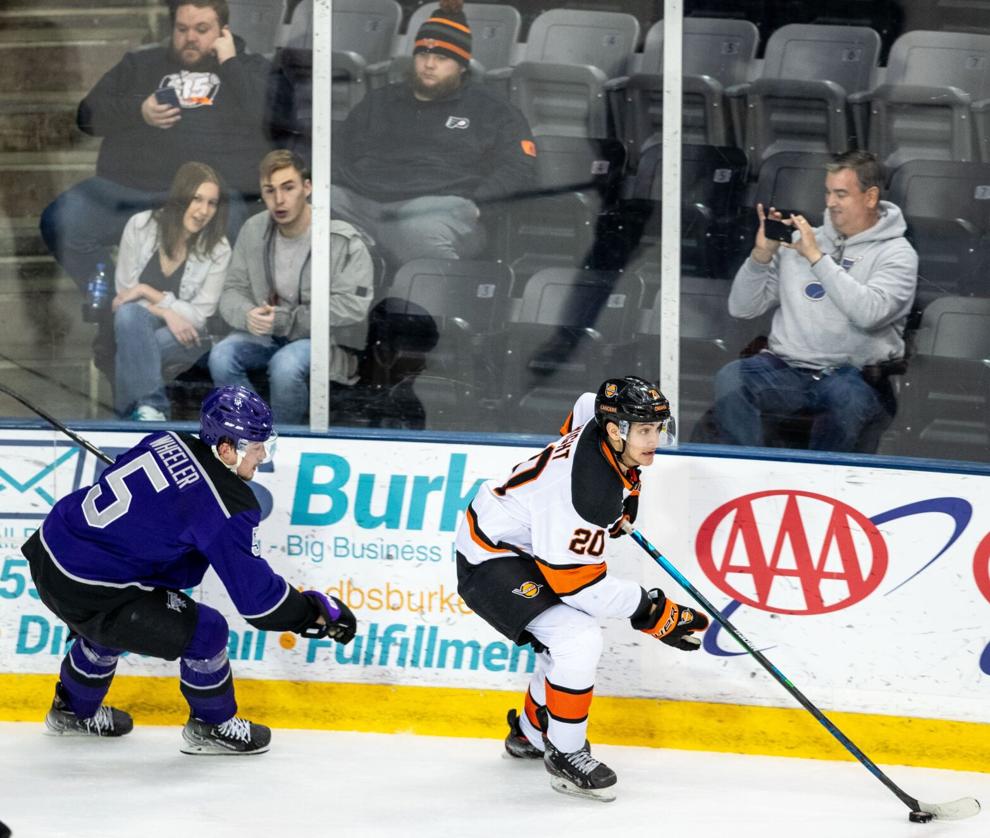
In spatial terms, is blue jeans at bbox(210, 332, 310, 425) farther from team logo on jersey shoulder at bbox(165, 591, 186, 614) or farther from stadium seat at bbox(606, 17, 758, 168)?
stadium seat at bbox(606, 17, 758, 168)

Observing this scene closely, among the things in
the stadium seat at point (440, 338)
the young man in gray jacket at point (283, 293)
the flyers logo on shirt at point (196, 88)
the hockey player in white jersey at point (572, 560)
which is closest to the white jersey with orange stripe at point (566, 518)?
the hockey player in white jersey at point (572, 560)

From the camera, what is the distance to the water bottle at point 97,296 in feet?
14.4

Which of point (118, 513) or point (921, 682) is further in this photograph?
point (921, 682)

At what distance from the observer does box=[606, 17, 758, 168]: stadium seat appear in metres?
4.21

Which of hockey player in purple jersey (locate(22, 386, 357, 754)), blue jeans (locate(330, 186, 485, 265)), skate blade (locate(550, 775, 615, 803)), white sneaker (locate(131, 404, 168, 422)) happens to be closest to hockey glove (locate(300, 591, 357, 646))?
hockey player in purple jersey (locate(22, 386, 357, 754))

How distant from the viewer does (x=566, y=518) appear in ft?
11.7

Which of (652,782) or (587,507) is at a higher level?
(587,507)

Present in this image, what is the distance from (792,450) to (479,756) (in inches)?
45.7

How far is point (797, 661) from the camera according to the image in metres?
3.96

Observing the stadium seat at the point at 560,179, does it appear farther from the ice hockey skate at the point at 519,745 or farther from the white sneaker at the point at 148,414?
the ice hockey skate at the point at 519,745

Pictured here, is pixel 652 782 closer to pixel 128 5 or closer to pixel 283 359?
pixel 283 359

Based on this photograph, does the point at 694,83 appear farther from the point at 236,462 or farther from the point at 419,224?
the point at 236,462

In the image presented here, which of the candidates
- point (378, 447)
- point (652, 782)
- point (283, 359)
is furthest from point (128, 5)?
point (652, 782)

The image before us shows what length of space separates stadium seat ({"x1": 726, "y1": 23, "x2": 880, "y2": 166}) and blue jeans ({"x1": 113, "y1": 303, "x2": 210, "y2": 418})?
1.70 meters
